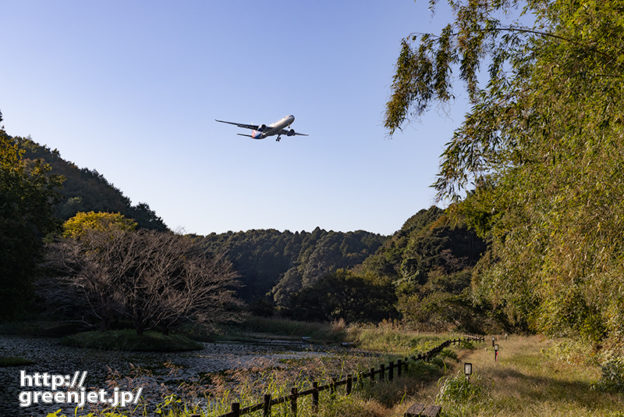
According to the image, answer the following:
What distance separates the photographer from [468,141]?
279 inches

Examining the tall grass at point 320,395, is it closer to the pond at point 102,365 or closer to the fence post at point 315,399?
the fence post at point 315,399

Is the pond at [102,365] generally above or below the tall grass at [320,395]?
below

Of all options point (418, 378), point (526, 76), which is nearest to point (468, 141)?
point (526, 76)

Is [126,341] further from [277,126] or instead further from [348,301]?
[348,301]

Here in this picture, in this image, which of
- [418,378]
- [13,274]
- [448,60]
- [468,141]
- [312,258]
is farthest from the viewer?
[312,258]

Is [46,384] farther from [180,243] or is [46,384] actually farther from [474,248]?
[474,248]

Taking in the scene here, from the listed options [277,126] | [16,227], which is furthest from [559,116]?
[277,126]

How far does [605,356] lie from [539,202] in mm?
7189

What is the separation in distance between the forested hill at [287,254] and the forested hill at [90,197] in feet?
99.0

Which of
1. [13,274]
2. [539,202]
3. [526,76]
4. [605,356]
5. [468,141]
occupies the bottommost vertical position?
[605,356]

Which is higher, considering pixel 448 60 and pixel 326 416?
pixel 448 60

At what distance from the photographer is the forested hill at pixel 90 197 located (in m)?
67.8

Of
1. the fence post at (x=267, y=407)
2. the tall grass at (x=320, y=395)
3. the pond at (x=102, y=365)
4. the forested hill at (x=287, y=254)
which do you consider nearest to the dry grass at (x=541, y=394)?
the tall grass at (x=320, y=395)

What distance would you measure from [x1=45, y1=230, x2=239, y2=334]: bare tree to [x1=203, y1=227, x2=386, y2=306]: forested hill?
6177 centimetres
